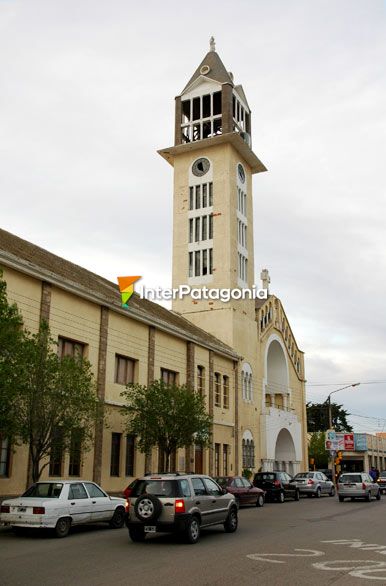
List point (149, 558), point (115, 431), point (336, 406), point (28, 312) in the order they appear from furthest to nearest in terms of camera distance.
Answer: point (336, 406)
point (115, 431)
point (28, 312)
point (149, 558)

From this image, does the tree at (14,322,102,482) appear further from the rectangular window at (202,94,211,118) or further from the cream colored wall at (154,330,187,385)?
the rectangular window at (202,94,211,118)

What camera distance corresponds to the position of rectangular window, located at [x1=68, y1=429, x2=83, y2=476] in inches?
803

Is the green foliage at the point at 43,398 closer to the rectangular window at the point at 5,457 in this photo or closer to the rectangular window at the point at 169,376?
the rectangular window at the point at 5,457

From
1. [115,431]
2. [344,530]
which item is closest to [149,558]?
[344,530]

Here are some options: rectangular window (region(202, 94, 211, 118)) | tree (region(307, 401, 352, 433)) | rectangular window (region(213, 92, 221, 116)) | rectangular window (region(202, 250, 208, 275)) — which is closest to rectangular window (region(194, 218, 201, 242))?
rectangular window (region(202, 250, 208, 275))

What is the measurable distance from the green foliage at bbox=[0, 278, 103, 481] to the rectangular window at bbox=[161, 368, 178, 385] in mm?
12619

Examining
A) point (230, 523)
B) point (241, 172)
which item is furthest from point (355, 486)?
point (241, 172)

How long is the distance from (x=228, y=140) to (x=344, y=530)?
3558cm

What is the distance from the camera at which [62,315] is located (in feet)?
84.1

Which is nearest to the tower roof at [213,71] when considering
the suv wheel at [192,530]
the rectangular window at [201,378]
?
the rectangular window at [201,378]

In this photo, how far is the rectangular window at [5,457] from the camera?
21.9 metres

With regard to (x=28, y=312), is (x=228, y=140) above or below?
above

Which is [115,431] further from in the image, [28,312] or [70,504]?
[70,504]

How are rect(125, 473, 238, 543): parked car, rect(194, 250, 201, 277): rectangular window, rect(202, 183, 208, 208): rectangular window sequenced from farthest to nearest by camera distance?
rect(202, 183, 208, 208): rectangular window < rect(194, 250, 201, 277): rectangular window < rect(125, 473, 238, 543): parked car
